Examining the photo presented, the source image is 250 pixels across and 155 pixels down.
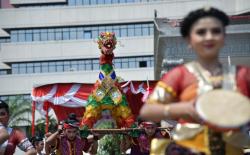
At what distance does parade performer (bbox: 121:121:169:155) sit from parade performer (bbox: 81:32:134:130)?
0.74 meters

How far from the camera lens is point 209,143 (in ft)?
14.6

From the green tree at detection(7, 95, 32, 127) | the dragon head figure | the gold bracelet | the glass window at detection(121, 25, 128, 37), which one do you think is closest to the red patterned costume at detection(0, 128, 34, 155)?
the gold bracelet

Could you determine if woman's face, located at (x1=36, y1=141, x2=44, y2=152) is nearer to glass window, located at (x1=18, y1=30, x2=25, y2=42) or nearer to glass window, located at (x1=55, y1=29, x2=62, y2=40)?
glass window, located at (x1=55, y1=29, x2=62, y2=40)

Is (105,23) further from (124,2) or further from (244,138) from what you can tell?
(244,138)

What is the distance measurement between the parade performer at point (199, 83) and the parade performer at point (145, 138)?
24.2 ft

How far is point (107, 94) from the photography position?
13.8 meters

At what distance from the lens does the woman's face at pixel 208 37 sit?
4414mm

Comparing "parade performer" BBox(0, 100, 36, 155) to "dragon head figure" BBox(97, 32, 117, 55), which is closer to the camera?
"parade performer" BBox(0, 100, 36, 155)

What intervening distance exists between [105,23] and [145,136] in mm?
47794

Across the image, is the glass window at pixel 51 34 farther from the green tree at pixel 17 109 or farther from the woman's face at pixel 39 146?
the woman's face at pixel 39 146

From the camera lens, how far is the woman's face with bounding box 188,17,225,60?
4.41 metres

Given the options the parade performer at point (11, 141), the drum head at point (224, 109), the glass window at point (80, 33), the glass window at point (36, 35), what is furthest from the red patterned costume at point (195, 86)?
the glass window at point (36, 35)

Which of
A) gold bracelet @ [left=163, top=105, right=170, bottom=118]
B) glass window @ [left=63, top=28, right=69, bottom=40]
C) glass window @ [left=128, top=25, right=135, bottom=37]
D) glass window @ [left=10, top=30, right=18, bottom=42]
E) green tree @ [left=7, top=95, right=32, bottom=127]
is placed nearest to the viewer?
gold bracelet @ [left=163, top=105, right=170, bottom=118]

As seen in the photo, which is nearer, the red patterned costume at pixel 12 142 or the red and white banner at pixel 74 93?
the red patterned costume at pixel 12 142
